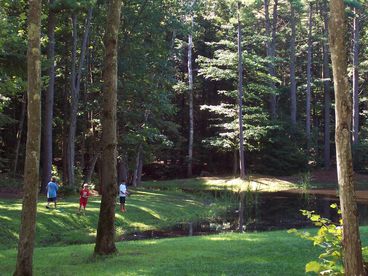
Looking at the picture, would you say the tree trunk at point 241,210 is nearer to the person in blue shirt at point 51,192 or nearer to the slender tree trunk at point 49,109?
the person in blue shirt at point 51,192

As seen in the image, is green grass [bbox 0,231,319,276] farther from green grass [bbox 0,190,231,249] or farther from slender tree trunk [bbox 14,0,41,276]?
green grass [bbox 0,190,231,249]

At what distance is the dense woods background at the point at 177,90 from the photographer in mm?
27703

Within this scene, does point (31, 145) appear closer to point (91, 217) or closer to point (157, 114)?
point (91, 217)

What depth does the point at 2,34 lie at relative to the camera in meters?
14.0

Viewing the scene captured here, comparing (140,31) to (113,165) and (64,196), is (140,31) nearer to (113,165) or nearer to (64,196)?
(64,196)

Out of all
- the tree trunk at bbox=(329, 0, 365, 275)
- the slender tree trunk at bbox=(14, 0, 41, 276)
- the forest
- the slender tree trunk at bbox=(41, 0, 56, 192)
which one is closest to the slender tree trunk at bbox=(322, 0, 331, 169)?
the forest

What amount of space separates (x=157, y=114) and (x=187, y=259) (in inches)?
940

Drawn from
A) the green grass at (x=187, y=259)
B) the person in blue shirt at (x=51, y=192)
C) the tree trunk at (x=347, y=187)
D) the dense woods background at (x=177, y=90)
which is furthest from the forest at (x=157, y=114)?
the person in blue shirt at (x=51, y=192)

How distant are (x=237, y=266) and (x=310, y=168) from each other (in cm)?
3800

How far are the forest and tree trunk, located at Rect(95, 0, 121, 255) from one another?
0.02 meters

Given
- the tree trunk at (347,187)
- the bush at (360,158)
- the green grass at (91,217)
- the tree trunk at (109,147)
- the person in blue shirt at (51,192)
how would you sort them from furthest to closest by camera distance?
the bush at (360,158), the person in blue shirt at (51,192), the green grass at (91,217), the tree trunk at (109,147), the tree trunk at (347,187)

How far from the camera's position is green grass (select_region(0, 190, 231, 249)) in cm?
1692

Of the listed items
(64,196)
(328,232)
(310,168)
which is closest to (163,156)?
(310,168)

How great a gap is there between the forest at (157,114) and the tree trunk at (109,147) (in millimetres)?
25
